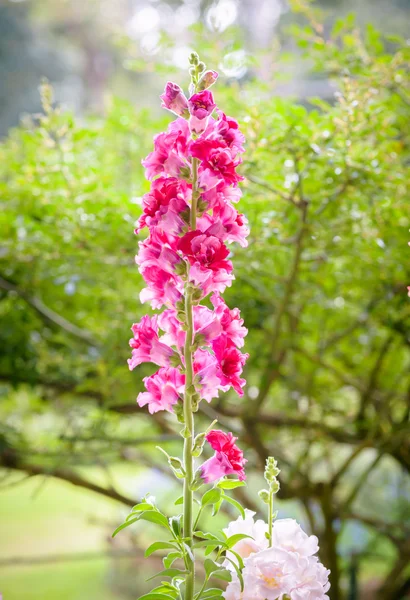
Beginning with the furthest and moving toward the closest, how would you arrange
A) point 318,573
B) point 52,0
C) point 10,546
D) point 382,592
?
point 52,0, point 10,546, point 382,592, point 318,573

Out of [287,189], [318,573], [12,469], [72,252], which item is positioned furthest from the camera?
[12,469]

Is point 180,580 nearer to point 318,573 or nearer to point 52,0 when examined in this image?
point 318,573

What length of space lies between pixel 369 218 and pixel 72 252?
0.46 m

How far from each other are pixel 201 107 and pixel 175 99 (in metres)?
0.02

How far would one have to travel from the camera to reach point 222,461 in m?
0.49

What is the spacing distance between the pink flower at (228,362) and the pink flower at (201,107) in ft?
0.55

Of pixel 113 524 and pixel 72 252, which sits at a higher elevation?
pixel 72 252

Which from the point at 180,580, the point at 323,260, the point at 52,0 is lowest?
the point at 180,580

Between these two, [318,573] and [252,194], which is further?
[252,194]

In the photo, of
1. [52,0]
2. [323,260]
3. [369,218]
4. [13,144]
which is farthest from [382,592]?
[52,0]

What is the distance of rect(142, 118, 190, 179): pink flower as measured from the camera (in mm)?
484

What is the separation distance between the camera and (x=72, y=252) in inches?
40.2

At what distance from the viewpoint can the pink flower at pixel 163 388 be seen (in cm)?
49

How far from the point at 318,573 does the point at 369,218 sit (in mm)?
555
